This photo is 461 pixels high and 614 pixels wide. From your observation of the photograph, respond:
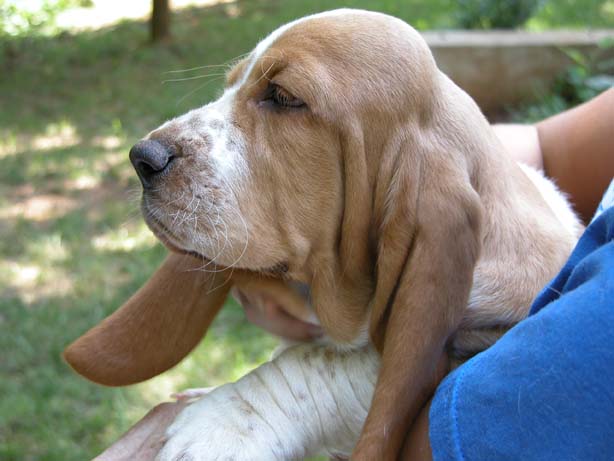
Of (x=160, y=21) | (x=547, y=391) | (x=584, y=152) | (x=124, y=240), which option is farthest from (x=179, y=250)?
(x=160, y=21)

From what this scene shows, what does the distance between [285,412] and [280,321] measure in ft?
1.31

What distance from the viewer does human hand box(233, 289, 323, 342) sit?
2.47 metres

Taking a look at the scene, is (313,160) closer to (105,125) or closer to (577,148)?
(577,148)

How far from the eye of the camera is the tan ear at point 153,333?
8.09ft

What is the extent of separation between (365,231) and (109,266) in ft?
13.3

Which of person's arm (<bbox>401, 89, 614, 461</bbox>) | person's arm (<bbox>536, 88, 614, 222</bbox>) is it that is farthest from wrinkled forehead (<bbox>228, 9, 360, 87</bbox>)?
person's arm (<bbox>536, 88, 614, 222</bbox>)

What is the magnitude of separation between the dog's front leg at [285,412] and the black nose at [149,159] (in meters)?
0.66

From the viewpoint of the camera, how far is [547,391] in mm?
1539

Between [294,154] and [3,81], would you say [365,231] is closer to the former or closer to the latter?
[294,154]

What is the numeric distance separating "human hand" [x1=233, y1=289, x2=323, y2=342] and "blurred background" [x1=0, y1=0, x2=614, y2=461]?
2.09 ft

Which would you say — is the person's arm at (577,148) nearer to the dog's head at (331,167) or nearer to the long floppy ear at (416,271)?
the dog's head at (331,167)

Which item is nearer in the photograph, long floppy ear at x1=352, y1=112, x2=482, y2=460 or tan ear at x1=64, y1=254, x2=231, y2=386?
long floppy ear at x1=352, y1=112, x2=482, y2=460

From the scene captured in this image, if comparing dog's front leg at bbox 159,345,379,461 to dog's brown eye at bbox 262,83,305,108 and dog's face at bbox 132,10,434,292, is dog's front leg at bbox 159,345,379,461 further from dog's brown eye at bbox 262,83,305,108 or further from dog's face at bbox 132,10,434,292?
dog's brown eye at bbox 262,83,305,108

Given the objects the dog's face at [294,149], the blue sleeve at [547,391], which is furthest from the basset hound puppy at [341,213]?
the blue sleeve at [547,391]
